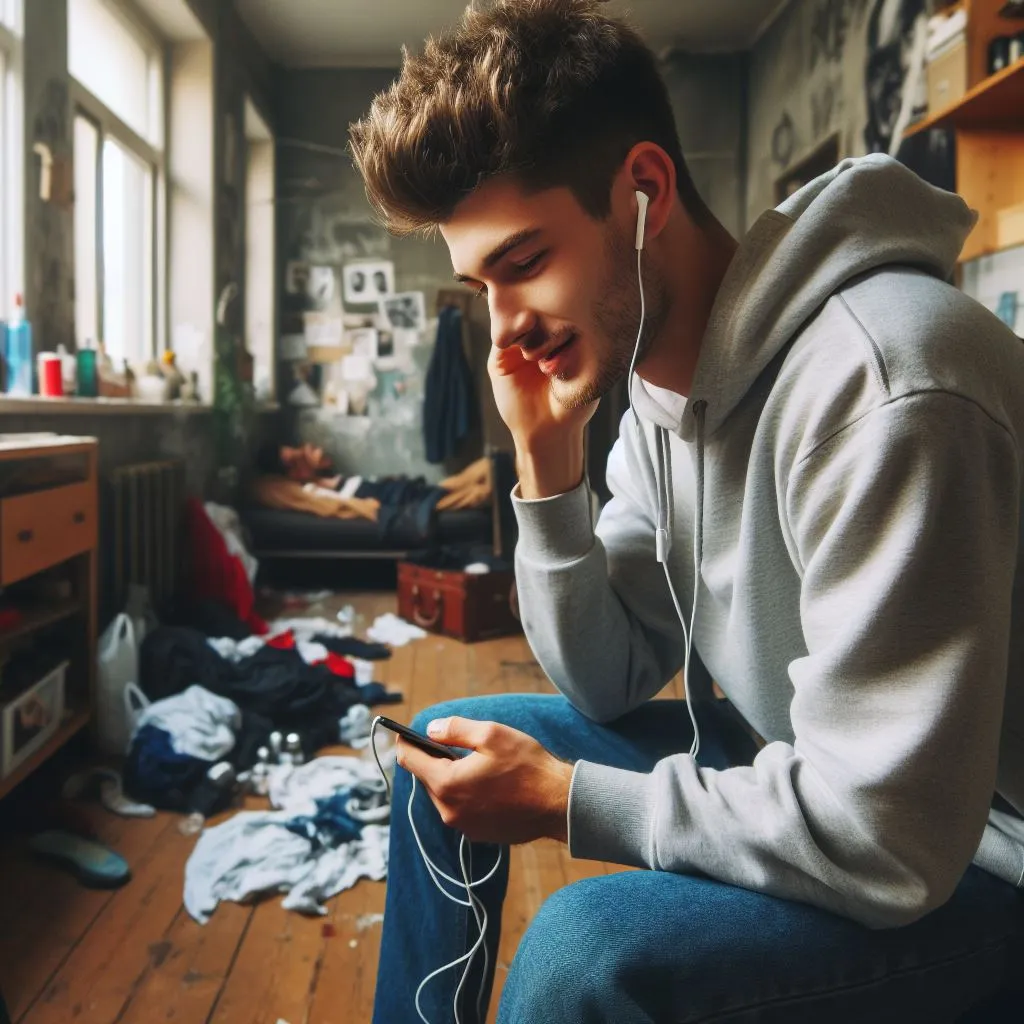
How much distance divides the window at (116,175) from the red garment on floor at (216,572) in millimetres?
816

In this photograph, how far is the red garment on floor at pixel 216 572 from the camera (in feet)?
13.2

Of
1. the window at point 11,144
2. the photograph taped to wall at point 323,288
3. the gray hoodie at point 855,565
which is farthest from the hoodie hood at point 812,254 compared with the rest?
the photograph taped to wall at point 323,288

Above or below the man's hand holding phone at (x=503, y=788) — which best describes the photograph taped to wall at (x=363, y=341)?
above

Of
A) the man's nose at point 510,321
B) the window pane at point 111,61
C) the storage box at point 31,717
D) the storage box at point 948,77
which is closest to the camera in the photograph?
the man's nose at point 510,321

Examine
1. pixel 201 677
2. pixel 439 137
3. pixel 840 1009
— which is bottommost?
pixel 201 677

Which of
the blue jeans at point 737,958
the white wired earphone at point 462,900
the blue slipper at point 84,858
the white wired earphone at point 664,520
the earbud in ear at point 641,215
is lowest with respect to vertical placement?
the blue slipper at point 84,858

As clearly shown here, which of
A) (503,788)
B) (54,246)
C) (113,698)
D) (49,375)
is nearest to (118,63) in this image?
(54,246)

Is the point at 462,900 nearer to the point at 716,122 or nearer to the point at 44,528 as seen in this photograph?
the point at 44,528

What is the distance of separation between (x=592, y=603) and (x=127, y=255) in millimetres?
3994

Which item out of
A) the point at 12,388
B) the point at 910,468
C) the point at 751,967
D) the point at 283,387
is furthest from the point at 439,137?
the point at 283,387

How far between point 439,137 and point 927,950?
3.13 ft

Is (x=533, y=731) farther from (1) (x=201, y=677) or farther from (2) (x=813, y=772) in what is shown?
(1) (x=201, y=677)

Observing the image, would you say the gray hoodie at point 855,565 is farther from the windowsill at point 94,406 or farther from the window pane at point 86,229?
the window pane at point 86,229

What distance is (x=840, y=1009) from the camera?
78 cm
